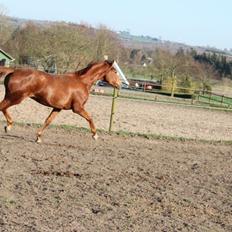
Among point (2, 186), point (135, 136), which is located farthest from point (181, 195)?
point (135, 136)

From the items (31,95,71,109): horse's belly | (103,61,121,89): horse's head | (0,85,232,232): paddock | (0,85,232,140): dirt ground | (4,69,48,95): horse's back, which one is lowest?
(0,85,232,140): dirt ground

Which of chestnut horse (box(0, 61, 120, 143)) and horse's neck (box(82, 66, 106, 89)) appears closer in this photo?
chestnut horse (box(0, 61, 120, 143))

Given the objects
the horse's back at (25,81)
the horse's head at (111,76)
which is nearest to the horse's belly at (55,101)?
the horse's back at (25,81)

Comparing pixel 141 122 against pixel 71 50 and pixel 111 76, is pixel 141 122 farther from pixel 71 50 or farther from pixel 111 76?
pixel 71 50

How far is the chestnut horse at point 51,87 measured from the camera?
952 centimetres

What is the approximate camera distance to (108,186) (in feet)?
22.9

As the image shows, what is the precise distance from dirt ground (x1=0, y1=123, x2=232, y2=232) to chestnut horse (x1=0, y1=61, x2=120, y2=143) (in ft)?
2.31

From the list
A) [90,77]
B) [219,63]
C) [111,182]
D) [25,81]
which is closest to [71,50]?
[219,63]

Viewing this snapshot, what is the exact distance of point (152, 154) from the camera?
9.95 m

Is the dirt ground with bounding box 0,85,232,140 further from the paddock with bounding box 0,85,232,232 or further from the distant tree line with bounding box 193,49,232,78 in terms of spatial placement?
the distant tree line with bounding box 193,49,232,78

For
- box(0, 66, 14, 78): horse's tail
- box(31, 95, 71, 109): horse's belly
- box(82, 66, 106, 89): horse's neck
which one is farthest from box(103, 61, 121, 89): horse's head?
box(0, 66, 14, 78): horse's tail

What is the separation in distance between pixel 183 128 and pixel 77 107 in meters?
6.47

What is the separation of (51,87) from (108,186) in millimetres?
3295

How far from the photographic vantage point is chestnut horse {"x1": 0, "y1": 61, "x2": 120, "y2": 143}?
9.52 m
